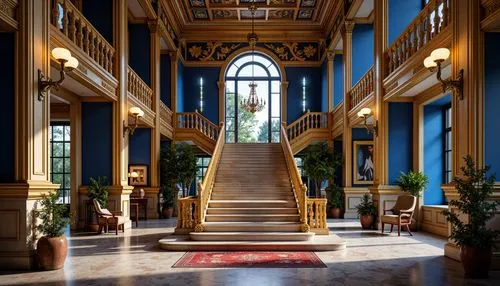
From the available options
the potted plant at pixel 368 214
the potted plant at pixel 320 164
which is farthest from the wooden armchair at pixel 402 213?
the potted plant at pixel 320 164

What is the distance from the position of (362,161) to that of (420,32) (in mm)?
7457

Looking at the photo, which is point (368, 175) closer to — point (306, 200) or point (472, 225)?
point (306, 200)

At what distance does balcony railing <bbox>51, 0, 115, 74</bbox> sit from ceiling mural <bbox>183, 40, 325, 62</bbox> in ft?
30.3

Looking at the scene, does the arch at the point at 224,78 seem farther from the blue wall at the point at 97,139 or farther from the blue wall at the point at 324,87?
the blue wall at the point at 97,139

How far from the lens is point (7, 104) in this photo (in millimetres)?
7285

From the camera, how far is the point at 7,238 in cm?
709

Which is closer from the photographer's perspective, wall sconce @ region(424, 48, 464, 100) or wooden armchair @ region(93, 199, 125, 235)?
wall sconce @ region(424, 48, 464, 100)

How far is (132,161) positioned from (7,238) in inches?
380

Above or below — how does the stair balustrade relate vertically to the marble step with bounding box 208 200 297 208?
above

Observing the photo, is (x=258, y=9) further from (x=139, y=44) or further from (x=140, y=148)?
(x=140, y=148)

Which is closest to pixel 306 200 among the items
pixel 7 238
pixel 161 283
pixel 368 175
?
pixel 161 283

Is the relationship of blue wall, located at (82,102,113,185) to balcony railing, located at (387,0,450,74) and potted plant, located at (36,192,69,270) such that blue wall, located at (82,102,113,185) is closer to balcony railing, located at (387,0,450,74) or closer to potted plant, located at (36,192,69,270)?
potted plant, located at (36,192,69,270)

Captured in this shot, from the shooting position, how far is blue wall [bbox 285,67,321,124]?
71.3 feet

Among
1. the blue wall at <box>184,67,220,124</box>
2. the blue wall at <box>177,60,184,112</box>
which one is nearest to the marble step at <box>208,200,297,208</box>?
the blue wall at <box>177,60,184,112</box>
